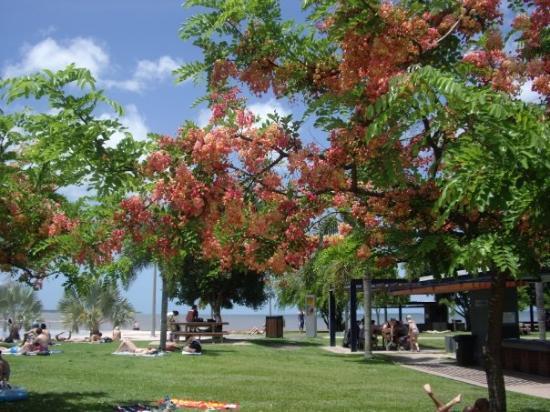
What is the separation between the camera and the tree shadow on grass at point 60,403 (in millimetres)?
10781

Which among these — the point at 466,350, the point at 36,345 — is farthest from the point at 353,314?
the point at 36,345

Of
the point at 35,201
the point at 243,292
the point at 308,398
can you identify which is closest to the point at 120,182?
the point at 35,201

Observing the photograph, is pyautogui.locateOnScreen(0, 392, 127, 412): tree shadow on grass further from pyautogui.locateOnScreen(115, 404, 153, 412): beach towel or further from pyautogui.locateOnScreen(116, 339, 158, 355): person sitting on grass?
pyautogui.locateOnScreen(116, 339, 158, 355): person sitting on grass

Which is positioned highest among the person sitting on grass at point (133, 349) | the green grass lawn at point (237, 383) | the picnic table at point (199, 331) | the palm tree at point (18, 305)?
the palm tree at point (18, 305)

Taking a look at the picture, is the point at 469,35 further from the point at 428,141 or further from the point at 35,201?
the point at 35,201

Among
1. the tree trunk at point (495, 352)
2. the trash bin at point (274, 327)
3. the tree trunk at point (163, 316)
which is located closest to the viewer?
the tree trunk at point (495, 352)

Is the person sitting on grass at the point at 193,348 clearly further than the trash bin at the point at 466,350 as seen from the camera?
Yes

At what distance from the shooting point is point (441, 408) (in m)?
6.40

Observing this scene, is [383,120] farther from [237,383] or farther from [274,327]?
[274,327]

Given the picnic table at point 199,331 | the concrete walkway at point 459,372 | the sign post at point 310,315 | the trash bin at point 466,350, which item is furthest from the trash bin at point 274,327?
the trash bin at point 466,350

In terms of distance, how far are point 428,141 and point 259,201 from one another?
2061 millimetres

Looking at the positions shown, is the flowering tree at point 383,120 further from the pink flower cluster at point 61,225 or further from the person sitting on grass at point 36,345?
the person sitting on grass at point 36,345

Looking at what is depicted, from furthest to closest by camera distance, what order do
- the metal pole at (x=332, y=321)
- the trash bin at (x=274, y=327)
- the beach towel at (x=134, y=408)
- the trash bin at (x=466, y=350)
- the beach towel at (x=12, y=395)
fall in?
1. the trash bin at (x=274, y=327)
2. the metal pole at (x=332, y=321)
3. the trash bin at (x=466, y=350)
4. the beach towel at (x=12, y=395)
5. the beach towel at (x=134, y=408)

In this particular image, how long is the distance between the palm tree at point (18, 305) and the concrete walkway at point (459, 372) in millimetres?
23588
